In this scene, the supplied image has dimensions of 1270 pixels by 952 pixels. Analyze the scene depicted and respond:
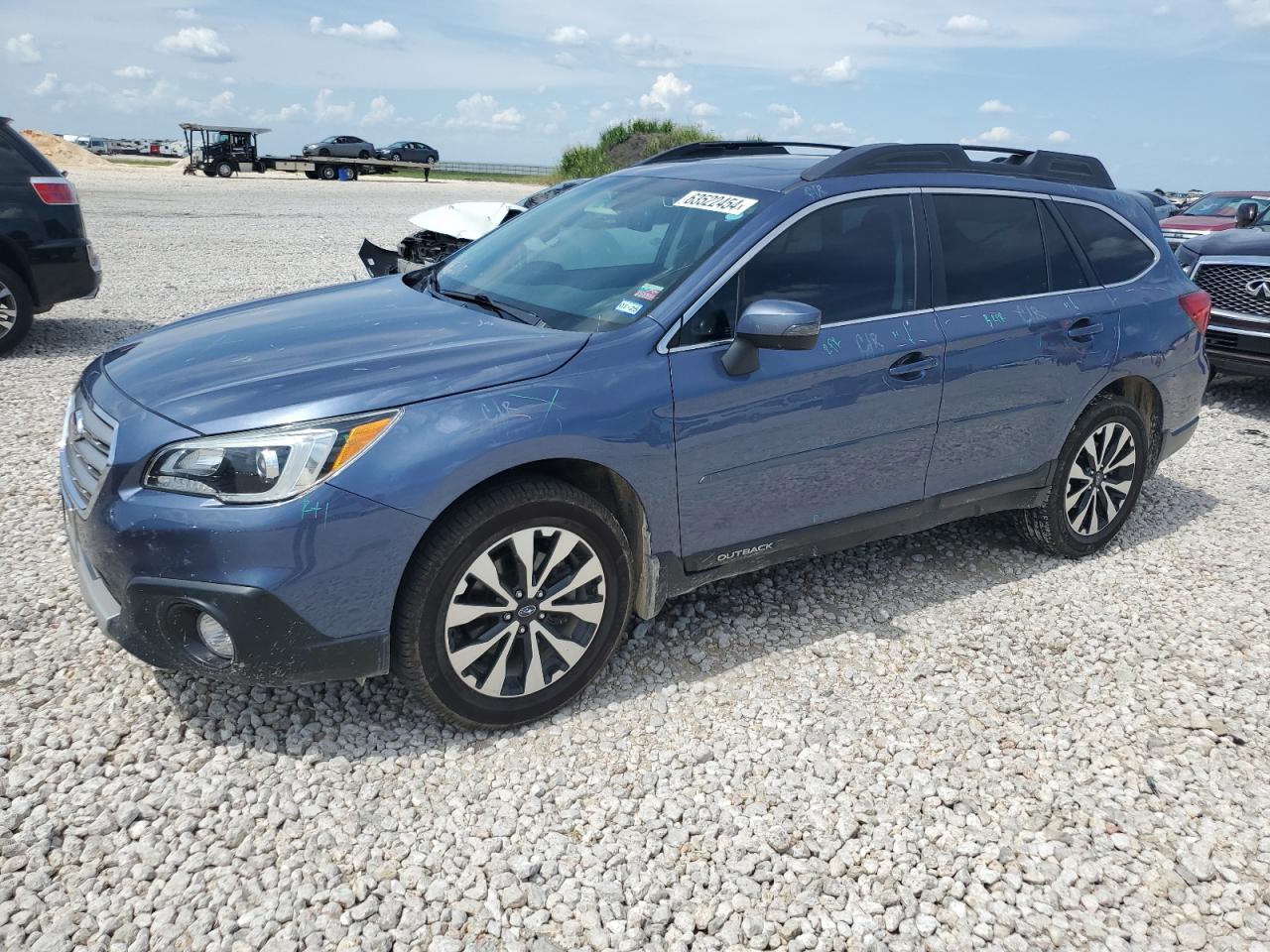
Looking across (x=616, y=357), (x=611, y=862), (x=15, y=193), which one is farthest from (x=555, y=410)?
(x=15, y=193)

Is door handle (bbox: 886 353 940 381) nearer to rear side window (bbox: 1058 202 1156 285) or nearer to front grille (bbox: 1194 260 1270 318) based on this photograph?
rear side window (bbox: 1058 202 1156 285)

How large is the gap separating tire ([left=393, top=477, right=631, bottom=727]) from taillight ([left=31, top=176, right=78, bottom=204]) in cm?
694

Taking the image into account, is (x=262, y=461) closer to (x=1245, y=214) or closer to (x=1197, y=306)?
(x=1197, y=306)

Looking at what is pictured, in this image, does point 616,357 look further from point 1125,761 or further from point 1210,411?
point 1210,411

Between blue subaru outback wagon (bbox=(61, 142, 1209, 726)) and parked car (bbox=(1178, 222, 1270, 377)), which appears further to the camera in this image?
parked car (bbox=(1178, 222, 1270, 377))

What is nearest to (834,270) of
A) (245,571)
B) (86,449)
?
(245,571)

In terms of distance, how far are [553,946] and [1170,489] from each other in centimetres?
523

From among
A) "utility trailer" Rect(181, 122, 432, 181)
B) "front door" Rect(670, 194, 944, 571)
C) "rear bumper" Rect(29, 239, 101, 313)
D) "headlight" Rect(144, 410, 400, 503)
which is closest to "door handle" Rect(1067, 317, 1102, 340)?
"front door" Rect(670, 194, 944, 571)

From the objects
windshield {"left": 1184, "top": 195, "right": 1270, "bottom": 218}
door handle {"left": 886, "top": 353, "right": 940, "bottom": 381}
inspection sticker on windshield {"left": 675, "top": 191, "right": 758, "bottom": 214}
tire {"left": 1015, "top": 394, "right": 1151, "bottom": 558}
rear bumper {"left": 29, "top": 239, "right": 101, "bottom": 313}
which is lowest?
tire {"left": 1015, "top": 394, "right": 1151, "bottom": 558}

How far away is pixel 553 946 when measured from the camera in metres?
2.53

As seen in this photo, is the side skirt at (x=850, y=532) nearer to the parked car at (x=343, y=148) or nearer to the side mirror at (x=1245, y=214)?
the side mirror at (x=1245, y=214)

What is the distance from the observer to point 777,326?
3293mm

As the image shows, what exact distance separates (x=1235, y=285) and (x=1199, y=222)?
309 inches

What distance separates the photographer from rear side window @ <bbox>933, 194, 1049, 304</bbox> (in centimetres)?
418
